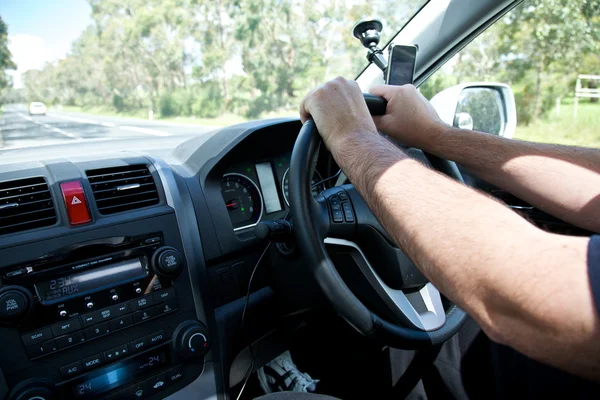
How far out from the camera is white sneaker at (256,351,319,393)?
2123 mm

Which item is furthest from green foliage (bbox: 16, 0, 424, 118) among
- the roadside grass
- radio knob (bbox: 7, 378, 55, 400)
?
the roadside grass

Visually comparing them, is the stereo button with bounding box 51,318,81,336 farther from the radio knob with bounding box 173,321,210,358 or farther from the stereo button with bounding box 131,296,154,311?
the radio knob with bounding box 173,321,210,358

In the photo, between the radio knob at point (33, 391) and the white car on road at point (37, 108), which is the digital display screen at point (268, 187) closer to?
the white car on road at point (37, 108)

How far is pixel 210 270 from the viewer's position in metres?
1.82

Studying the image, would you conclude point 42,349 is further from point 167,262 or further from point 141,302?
point 167,262

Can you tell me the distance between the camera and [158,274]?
1.62 m

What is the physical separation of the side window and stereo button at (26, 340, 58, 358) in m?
1.95

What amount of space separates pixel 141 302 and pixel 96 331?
0.16m

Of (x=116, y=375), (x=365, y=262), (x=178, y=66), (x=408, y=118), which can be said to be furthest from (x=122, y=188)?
(x=178, y=66)

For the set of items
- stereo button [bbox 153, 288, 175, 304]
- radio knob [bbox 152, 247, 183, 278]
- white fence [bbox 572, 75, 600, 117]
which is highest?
white fence [bbox 572, 75, 600, 117]

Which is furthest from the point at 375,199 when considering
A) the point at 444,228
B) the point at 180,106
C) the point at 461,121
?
the point at 180,106

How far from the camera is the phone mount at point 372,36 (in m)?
1.86

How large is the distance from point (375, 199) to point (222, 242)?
0.98 meters

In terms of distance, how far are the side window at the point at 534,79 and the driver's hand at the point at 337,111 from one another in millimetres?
1170
